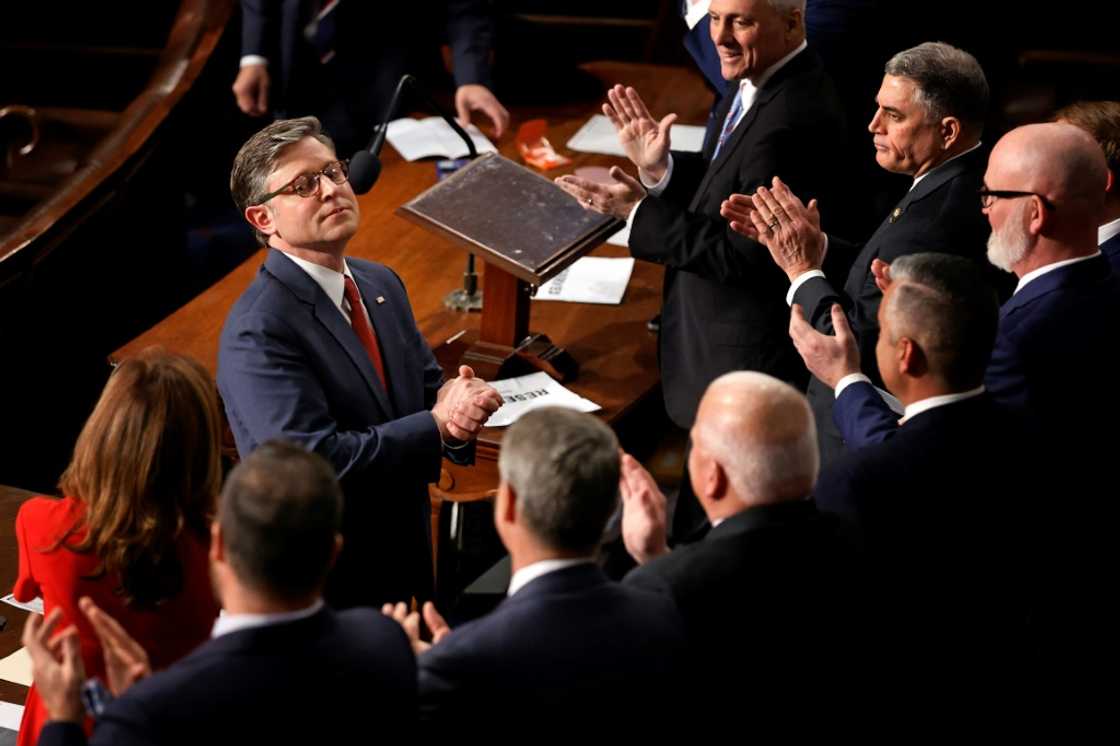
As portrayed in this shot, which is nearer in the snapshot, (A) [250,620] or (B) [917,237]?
(A) [250,620]

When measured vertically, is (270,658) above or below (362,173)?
below

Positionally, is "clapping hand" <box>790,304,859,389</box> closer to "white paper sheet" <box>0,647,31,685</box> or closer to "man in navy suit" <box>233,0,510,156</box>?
"white paper sheet" <box>0,647,31,685</box>

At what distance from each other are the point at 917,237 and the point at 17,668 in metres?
2.22

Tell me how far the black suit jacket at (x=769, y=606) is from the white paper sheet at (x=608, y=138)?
329 centimetres

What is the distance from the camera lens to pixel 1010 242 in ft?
10.1

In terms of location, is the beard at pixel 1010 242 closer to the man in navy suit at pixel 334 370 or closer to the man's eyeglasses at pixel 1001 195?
the man's eyeglasses at pixel 1001 195

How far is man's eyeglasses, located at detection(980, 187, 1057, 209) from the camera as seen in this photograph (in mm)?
3053

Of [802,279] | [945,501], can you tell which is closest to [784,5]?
[802,279]

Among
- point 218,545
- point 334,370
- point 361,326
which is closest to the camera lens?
point 218,545

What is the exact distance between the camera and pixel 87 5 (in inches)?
257

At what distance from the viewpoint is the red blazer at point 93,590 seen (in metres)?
2.48

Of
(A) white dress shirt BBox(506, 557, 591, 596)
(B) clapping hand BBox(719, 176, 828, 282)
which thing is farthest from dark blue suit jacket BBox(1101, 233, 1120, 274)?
(A) white dress shirt BBox(506, 557, 591, 596)

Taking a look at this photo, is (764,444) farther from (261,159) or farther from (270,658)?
(261,159)

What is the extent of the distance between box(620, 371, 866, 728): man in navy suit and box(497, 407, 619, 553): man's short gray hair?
22cm
